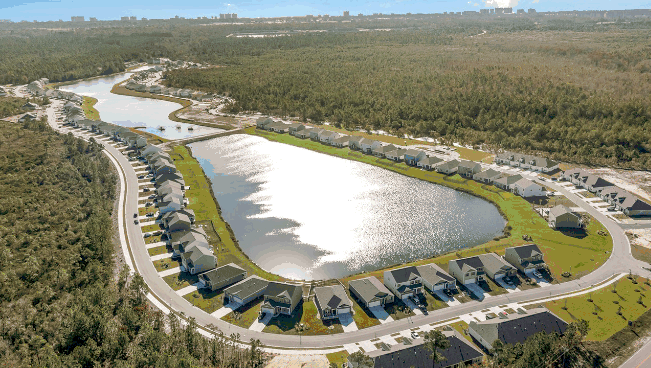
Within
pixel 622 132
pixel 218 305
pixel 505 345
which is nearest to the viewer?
pixel 505 345

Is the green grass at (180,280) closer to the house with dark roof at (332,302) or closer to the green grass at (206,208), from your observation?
the green grass at (206,208)

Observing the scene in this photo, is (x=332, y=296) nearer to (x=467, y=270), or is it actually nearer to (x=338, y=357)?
(x=338, y=357)

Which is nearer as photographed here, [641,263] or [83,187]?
[641,263]

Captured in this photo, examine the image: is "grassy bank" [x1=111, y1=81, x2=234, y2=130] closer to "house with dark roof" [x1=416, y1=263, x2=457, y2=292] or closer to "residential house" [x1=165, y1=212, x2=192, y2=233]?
"residential house" [x1=165, y1=212, x2=192, y2=233]

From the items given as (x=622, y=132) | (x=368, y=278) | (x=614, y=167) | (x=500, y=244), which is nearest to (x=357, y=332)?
(x=368, y=278)

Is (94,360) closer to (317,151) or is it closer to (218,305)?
(218,305)

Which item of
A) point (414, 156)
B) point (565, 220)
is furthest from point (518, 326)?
point (414, 156)
